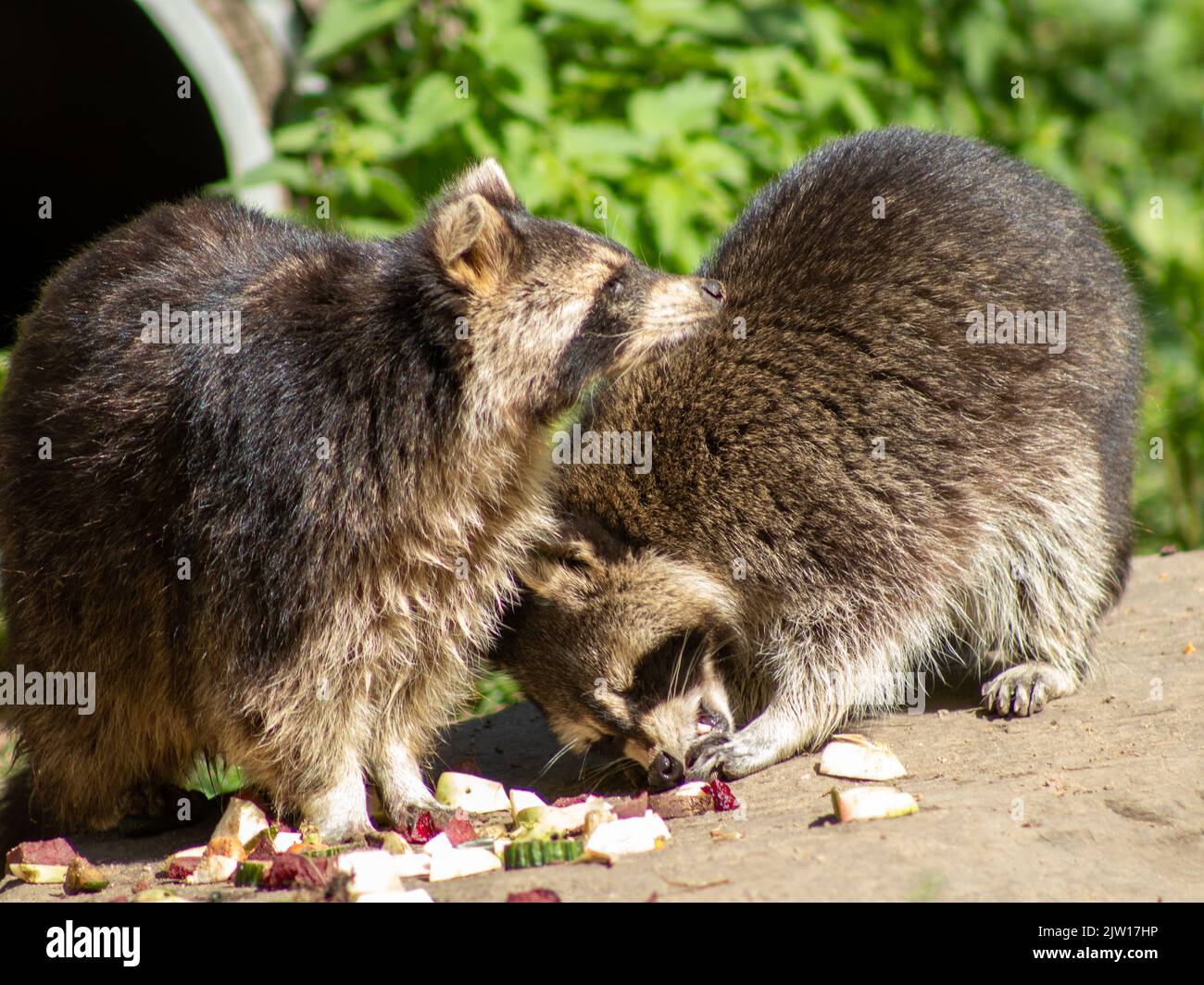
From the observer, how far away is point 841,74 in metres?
6.96

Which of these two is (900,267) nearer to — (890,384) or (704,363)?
(890,384)

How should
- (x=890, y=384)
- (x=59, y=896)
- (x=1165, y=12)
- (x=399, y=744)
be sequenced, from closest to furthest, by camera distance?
(x=59, y=896), (x=399, y=744), (x=890, y=384), (x=1165, y=12)

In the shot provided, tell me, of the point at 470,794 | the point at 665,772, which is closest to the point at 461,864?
the point at 470,794

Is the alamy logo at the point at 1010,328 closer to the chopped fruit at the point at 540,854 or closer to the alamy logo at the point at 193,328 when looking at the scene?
the chopped fruit at the point at 540,854

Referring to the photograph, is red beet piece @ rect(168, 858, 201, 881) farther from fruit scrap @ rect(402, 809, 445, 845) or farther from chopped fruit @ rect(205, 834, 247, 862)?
fruit scrap @ rect(402, 809, 445, 845)

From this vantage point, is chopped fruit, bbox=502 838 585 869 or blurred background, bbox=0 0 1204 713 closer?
chopped fruit, bbox=502 838 585 869

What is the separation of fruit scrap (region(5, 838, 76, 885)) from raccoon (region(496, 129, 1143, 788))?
1.41 meters

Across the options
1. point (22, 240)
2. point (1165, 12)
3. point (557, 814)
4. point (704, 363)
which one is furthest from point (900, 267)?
point (22, 240)

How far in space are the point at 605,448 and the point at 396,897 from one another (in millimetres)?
1973

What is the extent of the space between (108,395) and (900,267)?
249 cm

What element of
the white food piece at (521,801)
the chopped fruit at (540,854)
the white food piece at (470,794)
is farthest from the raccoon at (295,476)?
the chopped fruit at (540,854)

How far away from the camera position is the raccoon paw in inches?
173

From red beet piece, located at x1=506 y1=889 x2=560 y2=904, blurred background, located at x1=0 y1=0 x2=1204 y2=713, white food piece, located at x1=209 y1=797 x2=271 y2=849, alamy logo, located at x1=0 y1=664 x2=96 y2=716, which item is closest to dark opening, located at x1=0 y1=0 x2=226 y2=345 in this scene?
blurred background, located at x1=0 y1=0 x2=1204 y2=713

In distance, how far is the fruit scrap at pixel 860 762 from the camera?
392 cm
